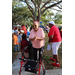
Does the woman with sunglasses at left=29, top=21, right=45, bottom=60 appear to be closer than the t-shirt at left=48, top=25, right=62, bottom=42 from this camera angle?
Yes

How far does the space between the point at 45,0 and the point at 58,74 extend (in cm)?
1077

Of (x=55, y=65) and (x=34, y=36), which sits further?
(x=55, y=65)

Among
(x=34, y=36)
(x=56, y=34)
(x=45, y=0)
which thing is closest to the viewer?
(x=34, y=36)

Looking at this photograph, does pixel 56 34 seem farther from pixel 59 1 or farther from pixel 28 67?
pixel 59 1

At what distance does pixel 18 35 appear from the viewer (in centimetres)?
448

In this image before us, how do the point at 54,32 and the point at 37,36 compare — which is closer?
the point at 37,36

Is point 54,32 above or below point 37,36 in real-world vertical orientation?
above

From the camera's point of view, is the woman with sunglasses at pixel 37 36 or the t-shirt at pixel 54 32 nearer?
the woman with sunglasses at pixel 37 36
